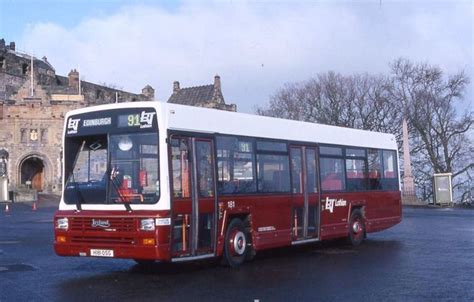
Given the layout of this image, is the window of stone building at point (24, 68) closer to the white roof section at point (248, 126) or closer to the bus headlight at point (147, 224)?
the white roof section at point (248, 126)

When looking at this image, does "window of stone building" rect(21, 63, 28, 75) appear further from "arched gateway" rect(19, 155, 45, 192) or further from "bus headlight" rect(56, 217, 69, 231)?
"bus headlight" rect(56, 217, 69, 231)

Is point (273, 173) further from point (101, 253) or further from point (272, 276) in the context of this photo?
point (101, 253)

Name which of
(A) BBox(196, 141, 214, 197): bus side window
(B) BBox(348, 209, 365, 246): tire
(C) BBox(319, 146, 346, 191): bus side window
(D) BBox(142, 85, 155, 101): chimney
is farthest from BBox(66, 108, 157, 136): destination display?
(D) BBox(142, 85, 155, 101): chimney

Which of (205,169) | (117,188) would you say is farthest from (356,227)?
(117,188)

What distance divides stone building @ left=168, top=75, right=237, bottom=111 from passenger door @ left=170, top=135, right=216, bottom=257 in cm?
7148

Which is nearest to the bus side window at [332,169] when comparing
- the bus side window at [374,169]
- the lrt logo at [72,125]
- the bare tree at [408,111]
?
the bus side window at [374,169]

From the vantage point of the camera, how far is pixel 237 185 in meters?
13.8

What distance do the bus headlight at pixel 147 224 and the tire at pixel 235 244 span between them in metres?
2.18

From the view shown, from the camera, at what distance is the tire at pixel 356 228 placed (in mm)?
17953

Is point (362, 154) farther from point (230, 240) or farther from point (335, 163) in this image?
point (230, 240)

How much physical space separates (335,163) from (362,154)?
1.67 m

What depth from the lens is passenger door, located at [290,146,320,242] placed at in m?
15.7

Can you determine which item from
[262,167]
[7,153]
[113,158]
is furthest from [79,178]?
[7,153]

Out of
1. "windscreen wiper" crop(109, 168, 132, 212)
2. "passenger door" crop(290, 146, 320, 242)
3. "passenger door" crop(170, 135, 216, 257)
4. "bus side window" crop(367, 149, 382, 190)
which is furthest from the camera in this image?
"bus side window" crop(367, 149, 382, 190)
